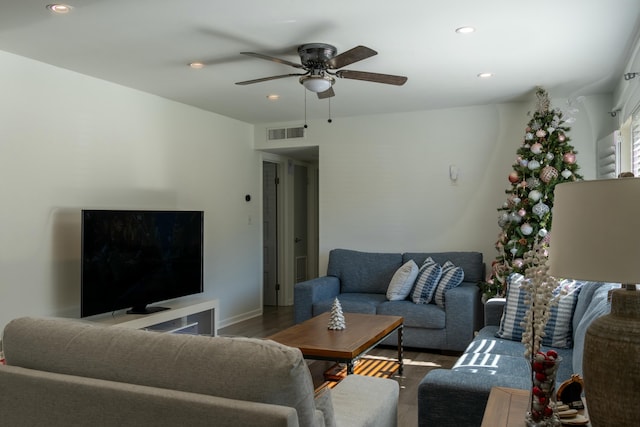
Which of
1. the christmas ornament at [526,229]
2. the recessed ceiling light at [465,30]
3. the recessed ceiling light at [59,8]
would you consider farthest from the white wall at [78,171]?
the christmas ornament at [526,229]

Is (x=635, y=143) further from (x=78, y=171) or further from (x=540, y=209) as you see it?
(x=78, y=171)

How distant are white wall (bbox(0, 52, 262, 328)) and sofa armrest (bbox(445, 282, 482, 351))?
2686 millimetres

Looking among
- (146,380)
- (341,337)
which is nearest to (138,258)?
(341,337)

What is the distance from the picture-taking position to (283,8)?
2959mm

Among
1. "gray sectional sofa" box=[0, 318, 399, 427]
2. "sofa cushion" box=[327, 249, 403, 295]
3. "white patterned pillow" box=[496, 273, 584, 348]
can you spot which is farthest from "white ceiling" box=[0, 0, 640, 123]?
"gray sectional sofa" box=[0, 318, 399, 427]

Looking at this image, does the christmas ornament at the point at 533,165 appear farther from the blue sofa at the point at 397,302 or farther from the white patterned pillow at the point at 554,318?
the white patterned pillow at the point at 554,318

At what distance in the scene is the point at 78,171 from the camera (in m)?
4.29

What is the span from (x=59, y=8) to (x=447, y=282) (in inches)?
154

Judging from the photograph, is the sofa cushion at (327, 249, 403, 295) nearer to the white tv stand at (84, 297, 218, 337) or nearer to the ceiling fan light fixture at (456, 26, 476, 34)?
the white tv stand at (84, 297, 218, 337)

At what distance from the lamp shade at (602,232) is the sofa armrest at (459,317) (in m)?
3.32

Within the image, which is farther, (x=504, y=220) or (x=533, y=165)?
(x=504, y=220)

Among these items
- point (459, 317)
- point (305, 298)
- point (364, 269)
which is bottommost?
point (459, 317)

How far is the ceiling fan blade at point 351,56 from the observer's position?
310 centimetres

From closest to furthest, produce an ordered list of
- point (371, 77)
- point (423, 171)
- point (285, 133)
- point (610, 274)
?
point (610, 274) → point (371, 77) → point (423, 171) → point (285, 133)
